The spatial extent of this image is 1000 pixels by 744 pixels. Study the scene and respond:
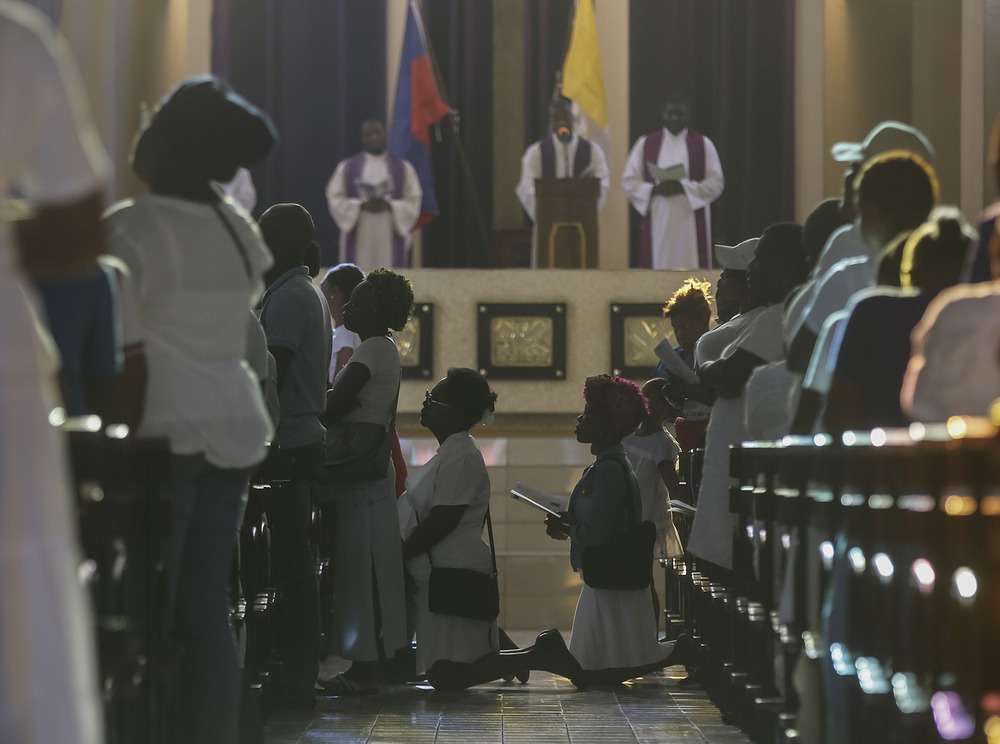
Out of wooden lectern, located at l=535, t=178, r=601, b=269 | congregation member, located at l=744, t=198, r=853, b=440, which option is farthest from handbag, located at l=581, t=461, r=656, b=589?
wooden lectern, located at l=535, t=178, r=601, b=269

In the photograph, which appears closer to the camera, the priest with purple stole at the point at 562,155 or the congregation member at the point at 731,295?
the congregation member at the point at 731,295

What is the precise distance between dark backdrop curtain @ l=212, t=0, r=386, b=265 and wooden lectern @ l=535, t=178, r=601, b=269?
369 centimetres

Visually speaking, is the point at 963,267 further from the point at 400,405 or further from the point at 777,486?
the point at 400,405

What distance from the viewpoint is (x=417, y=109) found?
13.1 meters

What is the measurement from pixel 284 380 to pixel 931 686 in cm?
267

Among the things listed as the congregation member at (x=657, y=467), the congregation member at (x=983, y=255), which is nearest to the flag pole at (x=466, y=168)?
the congregation member at (x=657, y=467)

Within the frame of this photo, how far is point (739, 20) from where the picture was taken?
1423 cm

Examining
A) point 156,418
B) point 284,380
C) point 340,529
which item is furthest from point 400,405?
point 156,418

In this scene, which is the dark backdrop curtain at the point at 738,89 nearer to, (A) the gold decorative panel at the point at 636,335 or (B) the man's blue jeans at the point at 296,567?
(A) the gold decorative panel at the point at 636,335

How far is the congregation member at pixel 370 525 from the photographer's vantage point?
5.36 metres

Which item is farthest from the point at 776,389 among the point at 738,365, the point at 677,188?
the point at 677,188

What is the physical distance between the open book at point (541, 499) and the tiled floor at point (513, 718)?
2.25 feet

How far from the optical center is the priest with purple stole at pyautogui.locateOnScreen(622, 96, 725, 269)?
503 inches

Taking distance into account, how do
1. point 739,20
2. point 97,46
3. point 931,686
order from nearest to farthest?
1. point 931,686
2. point 97,46
3. point 739,20
